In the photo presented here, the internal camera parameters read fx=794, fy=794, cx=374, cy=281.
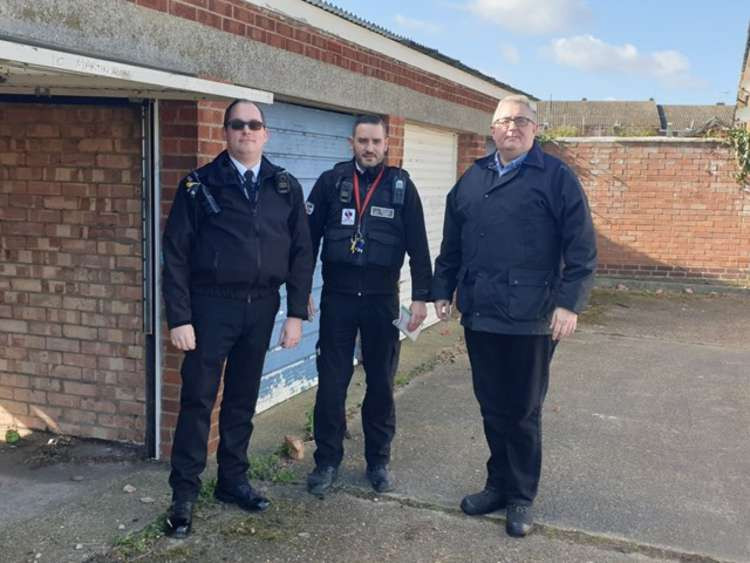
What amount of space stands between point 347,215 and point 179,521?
176cm

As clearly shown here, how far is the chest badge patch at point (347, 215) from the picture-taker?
4.27 m

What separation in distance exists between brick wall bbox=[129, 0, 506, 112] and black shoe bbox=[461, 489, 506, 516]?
9.71ft

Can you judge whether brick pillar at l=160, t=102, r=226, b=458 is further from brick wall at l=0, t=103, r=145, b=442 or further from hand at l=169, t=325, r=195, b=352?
hand at l=169, t=325, r=195, b=352

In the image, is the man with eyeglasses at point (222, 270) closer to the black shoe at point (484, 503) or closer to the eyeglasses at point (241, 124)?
the eyeglasses at point (241, 124)

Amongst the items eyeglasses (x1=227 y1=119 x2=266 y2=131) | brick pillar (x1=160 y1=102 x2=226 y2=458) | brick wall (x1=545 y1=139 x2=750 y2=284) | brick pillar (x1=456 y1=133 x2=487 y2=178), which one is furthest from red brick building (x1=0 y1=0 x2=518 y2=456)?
brick wall (x1=545 y1=139 x2=750 y2=284)

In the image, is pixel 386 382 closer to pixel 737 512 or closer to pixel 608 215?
pixel 737 512

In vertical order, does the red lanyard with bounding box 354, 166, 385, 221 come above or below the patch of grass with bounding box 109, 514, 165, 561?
above

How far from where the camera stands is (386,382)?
4387 millimetres

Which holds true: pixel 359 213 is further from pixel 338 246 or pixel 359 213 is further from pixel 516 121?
pixel 516 121

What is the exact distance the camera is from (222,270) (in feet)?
12.1

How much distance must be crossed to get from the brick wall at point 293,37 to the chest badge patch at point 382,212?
1.40 meters

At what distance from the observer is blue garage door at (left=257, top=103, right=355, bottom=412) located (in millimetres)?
5637

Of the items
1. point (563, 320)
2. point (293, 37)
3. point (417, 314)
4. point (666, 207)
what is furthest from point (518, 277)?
point (666, 207)

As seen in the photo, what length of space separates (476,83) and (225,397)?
6.47 metres
